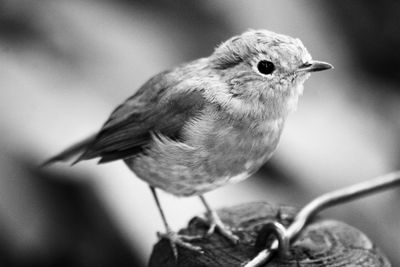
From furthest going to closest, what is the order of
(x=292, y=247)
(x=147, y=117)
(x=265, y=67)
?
A: (x=147, y=117)
(x=265, y=67)
(x=292, y=247)

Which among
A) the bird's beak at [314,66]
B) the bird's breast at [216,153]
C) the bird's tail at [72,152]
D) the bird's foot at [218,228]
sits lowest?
the bird's foot at [218,228]

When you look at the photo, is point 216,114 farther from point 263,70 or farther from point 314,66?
point 314,66

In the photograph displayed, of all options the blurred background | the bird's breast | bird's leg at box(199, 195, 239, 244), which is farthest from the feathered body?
the blurred background

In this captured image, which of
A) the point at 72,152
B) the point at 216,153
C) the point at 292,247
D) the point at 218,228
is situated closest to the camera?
the point at 292,247

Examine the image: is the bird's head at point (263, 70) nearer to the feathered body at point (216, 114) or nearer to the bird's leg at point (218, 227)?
the feathered body at point (216, 114)

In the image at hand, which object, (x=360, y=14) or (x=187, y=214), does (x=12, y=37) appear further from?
(x=360, y=14)

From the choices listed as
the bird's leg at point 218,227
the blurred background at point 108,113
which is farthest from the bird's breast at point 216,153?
the blurred background at point 108,113

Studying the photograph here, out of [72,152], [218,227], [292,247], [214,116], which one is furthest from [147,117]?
[292,247]
